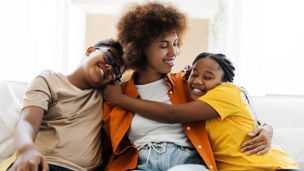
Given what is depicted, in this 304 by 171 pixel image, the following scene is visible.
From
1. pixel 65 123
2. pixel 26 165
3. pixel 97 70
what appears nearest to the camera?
pixel 26 165

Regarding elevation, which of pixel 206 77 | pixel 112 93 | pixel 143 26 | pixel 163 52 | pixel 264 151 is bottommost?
pixel 264 151

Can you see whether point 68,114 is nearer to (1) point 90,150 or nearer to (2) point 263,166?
(1) point 90,150

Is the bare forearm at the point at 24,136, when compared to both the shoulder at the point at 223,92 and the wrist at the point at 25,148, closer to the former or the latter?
the wrist at the point at 25,148

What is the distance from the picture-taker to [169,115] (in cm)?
142

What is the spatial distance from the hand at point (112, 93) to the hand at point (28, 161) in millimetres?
570

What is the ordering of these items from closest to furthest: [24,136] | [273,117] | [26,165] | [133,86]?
[26,165], [24,136], [133,86], [273,117]

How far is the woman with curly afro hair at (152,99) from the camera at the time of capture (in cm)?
140

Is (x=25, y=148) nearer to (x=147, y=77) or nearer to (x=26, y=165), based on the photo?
(x=26, y=165)

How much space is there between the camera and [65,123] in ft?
4.59

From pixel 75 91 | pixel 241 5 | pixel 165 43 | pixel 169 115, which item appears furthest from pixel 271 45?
pixel 75 91

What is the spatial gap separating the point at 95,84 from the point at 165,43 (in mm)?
448

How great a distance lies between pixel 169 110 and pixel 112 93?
331 mm

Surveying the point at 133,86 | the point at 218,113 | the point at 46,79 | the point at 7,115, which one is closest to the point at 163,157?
the point at 218,113

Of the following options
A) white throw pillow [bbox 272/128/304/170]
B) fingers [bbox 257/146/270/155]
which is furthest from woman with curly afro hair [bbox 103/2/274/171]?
white throw pillow [bbox 272/128/304/170]
